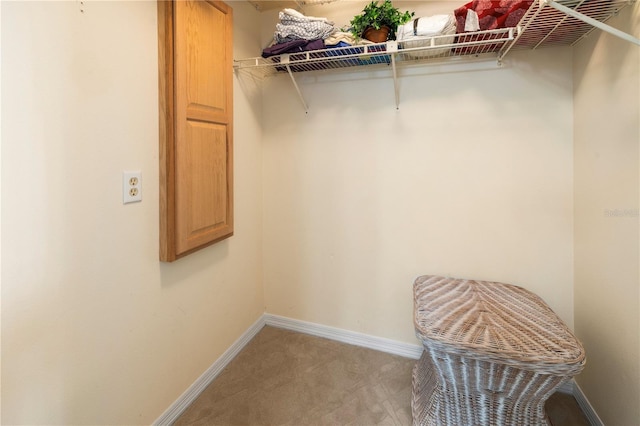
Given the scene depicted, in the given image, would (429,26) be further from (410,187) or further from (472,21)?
(410,187)

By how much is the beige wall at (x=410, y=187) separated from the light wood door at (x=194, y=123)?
57 centimetres

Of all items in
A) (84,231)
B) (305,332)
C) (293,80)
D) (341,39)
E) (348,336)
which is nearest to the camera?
(84,231)

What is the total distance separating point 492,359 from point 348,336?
43.8 inches

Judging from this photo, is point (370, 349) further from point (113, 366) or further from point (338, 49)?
point (338, 49)

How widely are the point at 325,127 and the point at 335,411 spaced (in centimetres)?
161

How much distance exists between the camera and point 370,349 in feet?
6.62

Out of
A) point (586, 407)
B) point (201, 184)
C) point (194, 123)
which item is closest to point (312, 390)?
point (201, 184)

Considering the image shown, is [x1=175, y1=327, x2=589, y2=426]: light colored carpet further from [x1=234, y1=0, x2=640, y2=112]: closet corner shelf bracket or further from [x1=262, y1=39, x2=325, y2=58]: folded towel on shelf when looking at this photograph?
[x1=262, y1=39, x2=325, y2=58]: folded towel on shelf

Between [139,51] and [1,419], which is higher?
[139,51]

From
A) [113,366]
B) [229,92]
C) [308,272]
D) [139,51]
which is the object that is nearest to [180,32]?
[139,51]

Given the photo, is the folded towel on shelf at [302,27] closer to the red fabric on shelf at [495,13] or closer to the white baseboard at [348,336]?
the red fabric on shelf at [495,13]

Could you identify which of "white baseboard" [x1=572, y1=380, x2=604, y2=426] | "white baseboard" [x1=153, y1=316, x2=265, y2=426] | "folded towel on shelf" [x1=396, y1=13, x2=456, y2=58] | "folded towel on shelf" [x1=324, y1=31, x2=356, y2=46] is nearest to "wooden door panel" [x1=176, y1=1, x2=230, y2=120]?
"folded towel on shelf" [x1=324, y1=31, x2=356, y2=46]

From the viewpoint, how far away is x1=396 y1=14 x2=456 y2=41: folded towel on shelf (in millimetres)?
1435

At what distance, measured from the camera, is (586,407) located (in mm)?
1476
